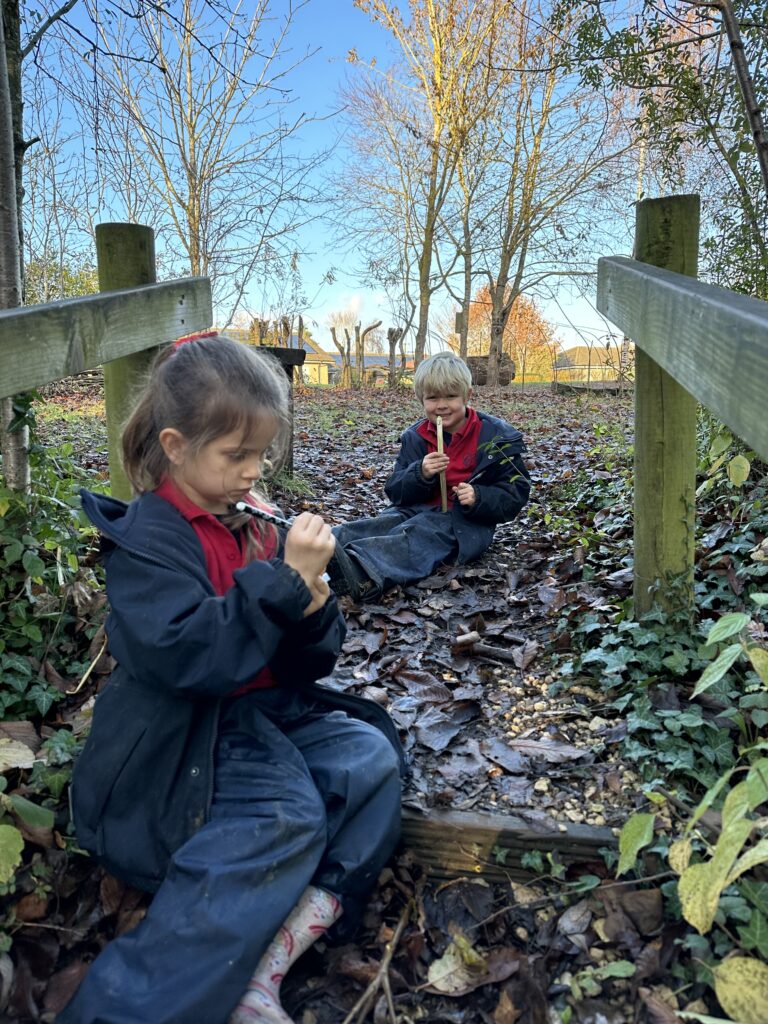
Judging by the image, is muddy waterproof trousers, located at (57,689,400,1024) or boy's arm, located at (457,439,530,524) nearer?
muddy waterproof trousers, located at (57,689,400,1024)

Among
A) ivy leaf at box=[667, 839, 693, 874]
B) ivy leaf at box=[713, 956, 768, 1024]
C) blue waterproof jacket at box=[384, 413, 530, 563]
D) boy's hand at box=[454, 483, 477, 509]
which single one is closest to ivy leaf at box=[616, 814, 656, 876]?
ivy leaf at box=[667, 839, 693, 874]

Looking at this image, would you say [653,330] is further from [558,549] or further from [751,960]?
[558,549]

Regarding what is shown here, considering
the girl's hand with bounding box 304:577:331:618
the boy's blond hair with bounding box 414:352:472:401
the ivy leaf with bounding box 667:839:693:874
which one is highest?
the boy's blond hair with bounding box 414:352:472:401

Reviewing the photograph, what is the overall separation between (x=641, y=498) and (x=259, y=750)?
4.83 feet

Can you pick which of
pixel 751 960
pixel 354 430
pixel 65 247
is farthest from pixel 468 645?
pixel 65 247

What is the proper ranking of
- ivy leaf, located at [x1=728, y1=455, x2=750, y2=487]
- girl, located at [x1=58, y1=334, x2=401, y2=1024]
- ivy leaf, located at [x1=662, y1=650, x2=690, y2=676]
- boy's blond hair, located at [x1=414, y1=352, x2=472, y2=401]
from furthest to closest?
boy's blond hair, located at [x1=414, y1=352, x2=472, y2=401] < ivy leaf, located at [x1=662, y1=650, x2=690, y2=676] < ivy leaf, located at [x1=728, y1=455, x2=750, y2=487] < girl, located at [x1=58, y1=334, x2=401, y2=1024]

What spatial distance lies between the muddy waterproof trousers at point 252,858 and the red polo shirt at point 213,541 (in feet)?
0.61

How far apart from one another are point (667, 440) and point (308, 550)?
132cm

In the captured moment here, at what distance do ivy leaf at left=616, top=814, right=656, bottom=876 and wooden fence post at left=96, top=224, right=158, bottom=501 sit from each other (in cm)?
204

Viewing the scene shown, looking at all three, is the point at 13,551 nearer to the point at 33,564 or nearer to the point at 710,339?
the point at 33,564

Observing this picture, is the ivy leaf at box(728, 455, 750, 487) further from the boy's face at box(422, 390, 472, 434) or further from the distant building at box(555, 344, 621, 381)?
the distant building at box(555, 344, 621, 381)

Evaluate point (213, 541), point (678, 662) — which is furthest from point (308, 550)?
point (678, 662)

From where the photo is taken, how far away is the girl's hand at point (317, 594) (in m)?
1.69

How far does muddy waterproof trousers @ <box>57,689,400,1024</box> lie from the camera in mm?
1362
